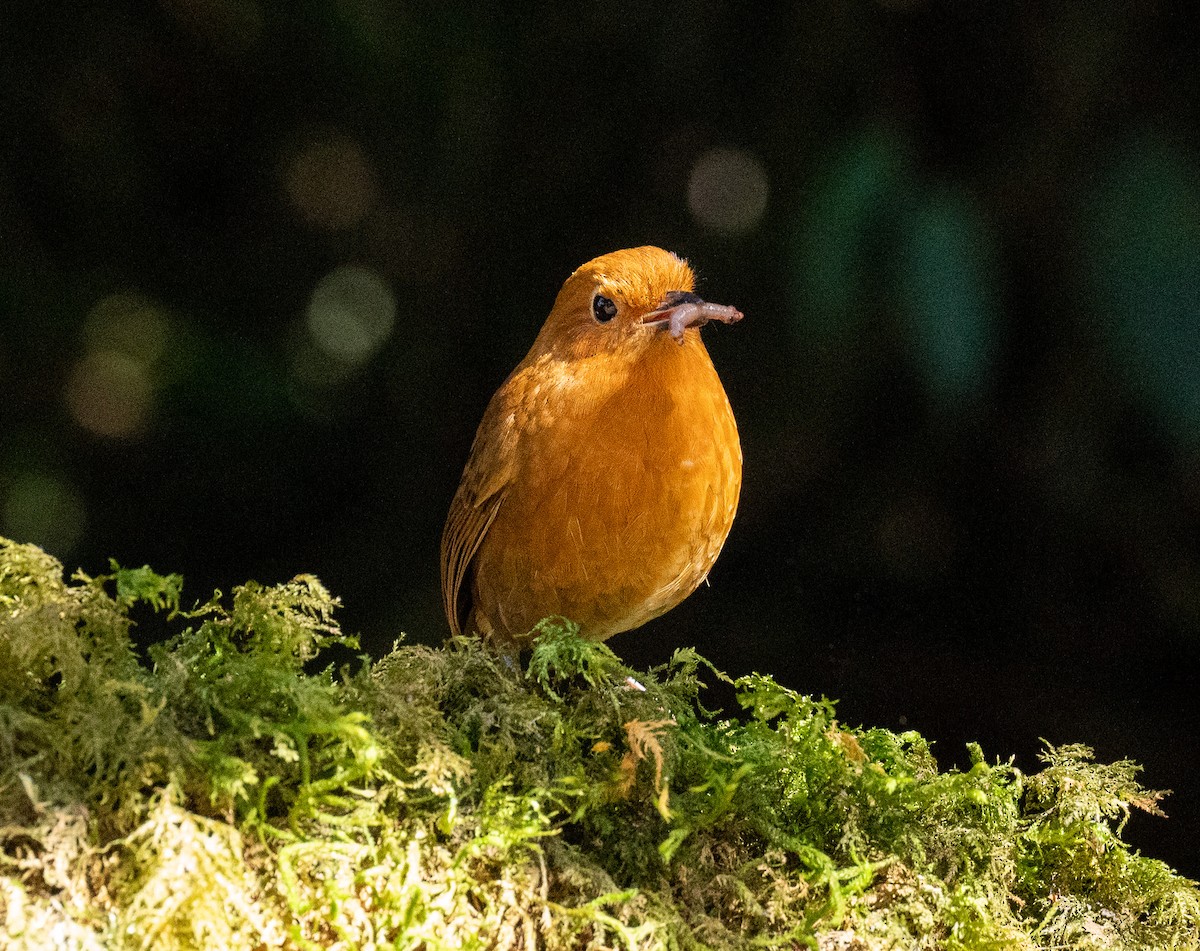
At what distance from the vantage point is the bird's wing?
1942mm

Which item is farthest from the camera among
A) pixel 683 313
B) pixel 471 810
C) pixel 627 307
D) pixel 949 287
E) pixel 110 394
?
pixel 110 394

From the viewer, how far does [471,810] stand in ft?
3.90

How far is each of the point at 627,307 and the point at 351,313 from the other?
119 centimetres

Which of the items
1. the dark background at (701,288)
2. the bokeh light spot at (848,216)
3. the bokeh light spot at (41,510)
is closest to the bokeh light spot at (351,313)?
the dark background at (701,288)

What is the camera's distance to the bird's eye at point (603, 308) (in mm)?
1934

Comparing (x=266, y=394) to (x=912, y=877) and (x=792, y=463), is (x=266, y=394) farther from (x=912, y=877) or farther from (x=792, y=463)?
(x=912, y=877)

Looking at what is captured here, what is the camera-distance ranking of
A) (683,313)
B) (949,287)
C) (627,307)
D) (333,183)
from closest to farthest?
(683,313) < (627,307) < (949,287) < (333,183)

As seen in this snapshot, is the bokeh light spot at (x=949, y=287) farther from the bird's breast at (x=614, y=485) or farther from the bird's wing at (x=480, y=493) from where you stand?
the bird's wing at (x=480, y=493)

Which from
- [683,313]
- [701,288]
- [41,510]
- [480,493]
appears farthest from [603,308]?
[41,510]

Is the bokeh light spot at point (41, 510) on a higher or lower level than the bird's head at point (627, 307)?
lower

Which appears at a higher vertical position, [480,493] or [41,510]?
[41,510]

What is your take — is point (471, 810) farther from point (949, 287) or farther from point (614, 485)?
point (949, 287)

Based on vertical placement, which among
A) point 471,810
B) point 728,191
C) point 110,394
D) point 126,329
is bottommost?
point 471,810

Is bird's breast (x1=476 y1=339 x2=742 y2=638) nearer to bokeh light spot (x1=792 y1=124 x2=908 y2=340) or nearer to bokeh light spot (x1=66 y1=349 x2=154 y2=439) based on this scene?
bokeh light spot (x1=792 y1=124 x2=908 y2=340)
